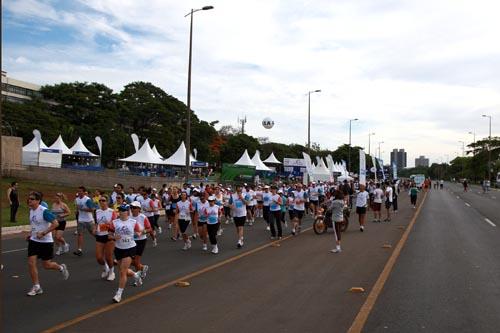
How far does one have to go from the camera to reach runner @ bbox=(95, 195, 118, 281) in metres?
9.63

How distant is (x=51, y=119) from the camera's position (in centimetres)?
6738

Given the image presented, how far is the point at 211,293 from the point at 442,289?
3.82 m

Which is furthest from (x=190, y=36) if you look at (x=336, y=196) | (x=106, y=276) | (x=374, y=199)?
(x=106, y=276)

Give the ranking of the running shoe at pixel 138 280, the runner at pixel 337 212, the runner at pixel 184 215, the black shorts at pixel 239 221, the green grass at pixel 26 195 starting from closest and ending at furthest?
1. the running shoe at pixel 138 280
2. the runner at pixel 337 212
3. the runner at pixel 184 215
4. the black shorts at pixel 239 221
5. the green grass at pixel 26 195

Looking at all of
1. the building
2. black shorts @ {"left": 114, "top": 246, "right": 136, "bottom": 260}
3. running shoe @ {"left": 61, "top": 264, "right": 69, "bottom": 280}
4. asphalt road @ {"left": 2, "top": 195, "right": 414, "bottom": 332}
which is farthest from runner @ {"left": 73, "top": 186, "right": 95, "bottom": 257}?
the building

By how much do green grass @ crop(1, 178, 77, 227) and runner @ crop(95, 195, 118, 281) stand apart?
33.2 feet

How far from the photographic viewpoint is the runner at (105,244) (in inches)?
379

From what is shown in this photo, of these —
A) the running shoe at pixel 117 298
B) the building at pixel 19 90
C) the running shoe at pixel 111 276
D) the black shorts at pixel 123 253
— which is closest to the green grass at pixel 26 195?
the running shoe at pixel 111 276

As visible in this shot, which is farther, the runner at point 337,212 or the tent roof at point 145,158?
the tent roof at point 145,158

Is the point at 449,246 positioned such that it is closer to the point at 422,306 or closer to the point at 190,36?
the point at 422,306

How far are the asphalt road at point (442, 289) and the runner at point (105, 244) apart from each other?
4890 millimetres

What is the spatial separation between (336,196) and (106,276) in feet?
23.6

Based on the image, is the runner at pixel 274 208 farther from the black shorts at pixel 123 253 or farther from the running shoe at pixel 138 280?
the black shorts at pixel 123 253

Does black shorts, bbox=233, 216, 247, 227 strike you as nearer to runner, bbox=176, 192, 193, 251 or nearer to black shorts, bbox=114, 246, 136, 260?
runner, bbox=176, 192, 193, 251
